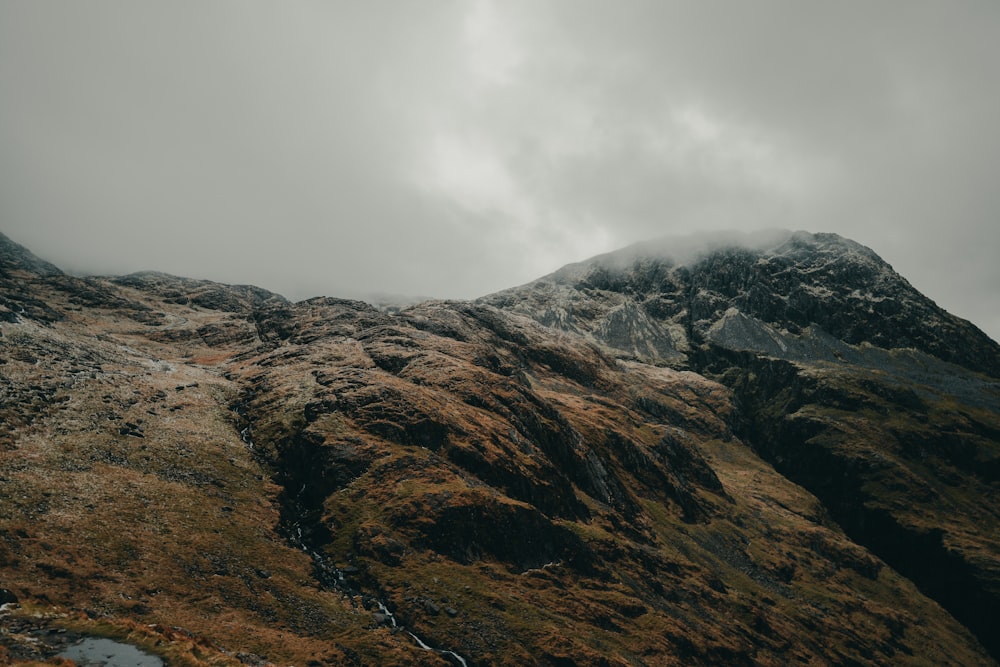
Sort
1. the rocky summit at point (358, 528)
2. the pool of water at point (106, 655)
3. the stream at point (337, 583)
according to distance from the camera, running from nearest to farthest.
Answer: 1. the pool of water at point (106, 655)
2. the rocky summit at point (358, 528)
3. the stream at point (337, 583)

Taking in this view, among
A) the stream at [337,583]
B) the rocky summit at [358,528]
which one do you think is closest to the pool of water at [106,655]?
the rocky summit at [358,528]

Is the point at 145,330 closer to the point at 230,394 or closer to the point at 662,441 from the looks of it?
the point at 230,394

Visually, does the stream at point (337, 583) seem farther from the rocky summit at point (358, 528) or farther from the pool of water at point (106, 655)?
the pool of water at point (106, 655)

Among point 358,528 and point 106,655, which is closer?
point 106,655

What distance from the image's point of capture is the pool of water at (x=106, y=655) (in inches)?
1371

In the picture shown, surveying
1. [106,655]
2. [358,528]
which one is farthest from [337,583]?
[106,655]

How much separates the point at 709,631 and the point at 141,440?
4207 inches

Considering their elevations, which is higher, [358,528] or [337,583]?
[358,528]

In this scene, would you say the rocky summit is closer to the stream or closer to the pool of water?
the stream

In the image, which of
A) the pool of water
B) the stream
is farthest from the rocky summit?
the pool of water

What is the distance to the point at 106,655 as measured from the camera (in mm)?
35969

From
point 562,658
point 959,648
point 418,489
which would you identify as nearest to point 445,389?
point 418,489

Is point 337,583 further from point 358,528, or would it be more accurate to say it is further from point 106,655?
point 106,655

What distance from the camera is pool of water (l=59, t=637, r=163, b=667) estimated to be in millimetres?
34812
